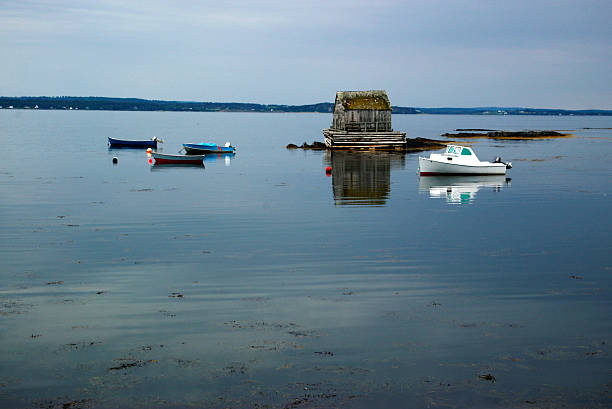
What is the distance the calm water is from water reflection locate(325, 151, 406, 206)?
6.75 ft

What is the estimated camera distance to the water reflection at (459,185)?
35312 millimetres

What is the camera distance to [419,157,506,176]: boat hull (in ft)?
145

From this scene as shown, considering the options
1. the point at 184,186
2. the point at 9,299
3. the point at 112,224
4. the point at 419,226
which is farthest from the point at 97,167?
the point at 9,299

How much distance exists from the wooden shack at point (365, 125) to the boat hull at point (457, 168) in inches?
1019

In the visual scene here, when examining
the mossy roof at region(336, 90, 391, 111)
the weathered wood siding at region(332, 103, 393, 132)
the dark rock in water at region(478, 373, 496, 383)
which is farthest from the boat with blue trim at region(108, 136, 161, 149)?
the dark rock in water at region(478, 373, 496, 383)

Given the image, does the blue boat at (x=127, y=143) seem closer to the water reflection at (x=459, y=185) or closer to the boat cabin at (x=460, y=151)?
the boat cabin at (x=460, y=151)

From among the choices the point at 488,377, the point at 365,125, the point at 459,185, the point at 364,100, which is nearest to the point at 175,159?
the point at 365,125

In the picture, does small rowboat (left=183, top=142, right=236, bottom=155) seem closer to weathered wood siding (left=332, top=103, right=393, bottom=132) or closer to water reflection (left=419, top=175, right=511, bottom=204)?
weathered wood siding (left=332, top=103, right=393, bottom=132)

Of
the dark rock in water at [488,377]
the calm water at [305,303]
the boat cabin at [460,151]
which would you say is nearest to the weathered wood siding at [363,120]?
the boat cabin at [460,151]

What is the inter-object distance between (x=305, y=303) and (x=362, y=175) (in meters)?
33.1

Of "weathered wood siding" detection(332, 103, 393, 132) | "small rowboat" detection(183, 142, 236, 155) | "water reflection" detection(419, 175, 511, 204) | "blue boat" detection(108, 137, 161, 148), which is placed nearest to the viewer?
"water reflection" detection(419, 175, 511, 204)

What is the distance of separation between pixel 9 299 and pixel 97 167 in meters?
41.7

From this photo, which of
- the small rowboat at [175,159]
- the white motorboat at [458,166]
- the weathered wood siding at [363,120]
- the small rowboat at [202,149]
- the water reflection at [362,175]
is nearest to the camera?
the water reflection at [362,175]

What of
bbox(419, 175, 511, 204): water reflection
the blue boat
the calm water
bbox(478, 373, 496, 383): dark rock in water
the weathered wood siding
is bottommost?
bbox(478, 373, 496, 383): dark rock in water
